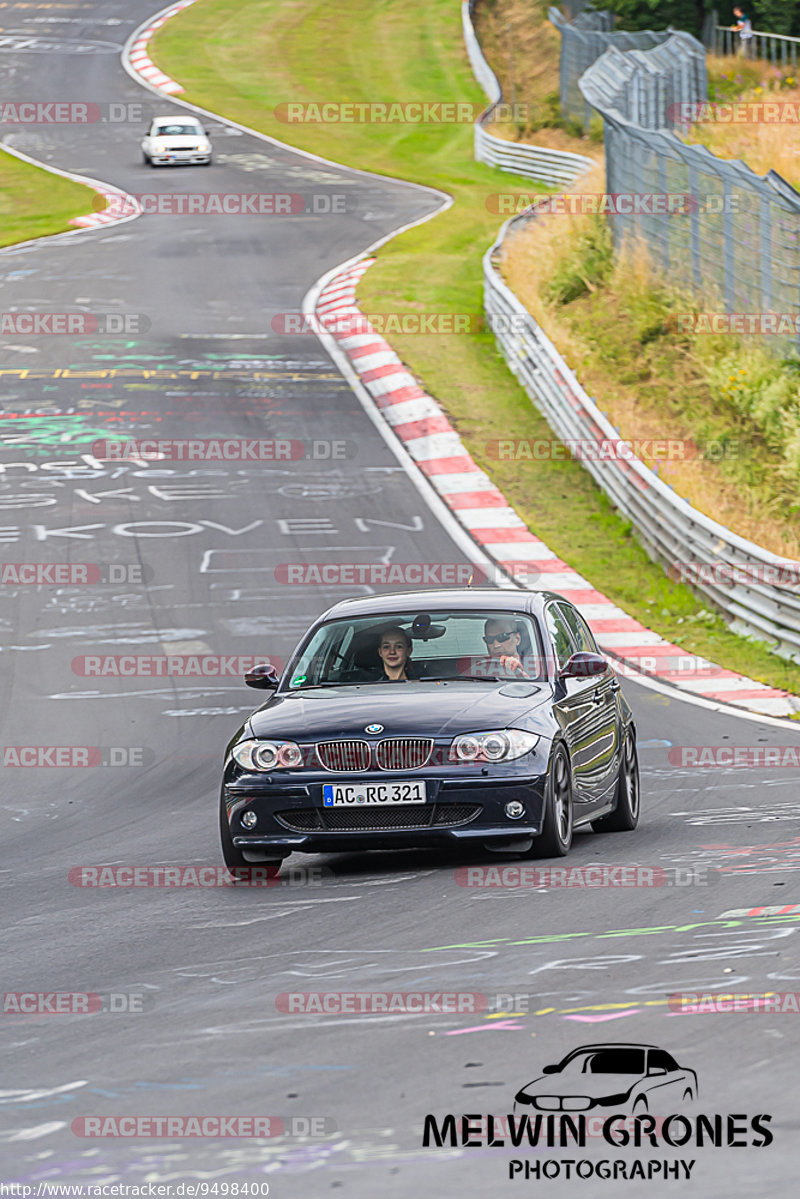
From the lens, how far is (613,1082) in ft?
16.4

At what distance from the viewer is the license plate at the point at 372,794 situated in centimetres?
851

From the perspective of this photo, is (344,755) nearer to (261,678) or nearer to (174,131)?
(261,678)

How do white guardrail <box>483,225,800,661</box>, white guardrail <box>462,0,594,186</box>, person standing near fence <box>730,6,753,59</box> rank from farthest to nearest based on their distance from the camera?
white guardrail <box>462,0,594,186</box>
person standing near fence <box>730,6,753,59</box>
white guardrail <box>483,225,800,661</box>

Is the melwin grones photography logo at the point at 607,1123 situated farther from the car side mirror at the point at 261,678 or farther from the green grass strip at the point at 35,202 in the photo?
the green grass strip at the point at 35,202

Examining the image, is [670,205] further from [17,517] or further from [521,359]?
[17,517]

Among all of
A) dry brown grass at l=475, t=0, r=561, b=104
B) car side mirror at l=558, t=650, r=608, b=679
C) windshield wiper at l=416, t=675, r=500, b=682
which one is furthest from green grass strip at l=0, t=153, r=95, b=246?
car side mirror at l=558, t=650, r=608, b=679

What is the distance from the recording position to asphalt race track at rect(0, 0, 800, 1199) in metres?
4.69

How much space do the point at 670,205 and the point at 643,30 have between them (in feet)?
88.2

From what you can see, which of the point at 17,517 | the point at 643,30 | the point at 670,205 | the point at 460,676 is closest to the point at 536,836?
the point at 460,676

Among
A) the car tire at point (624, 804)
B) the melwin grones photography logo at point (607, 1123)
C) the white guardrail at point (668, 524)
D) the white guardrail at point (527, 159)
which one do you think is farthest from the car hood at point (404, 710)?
the white guardrail at point (527, 159)

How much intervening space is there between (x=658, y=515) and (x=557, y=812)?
38.7ft

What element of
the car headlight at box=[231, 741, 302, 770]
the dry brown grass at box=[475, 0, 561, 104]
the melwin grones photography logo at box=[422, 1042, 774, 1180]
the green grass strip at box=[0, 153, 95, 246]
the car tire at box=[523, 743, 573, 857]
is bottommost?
the green grass strip at box=[0, 153, 95, 246]

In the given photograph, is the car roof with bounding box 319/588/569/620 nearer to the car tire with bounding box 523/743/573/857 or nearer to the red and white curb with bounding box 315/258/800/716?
the car tire with bounding box 523/743/573/857

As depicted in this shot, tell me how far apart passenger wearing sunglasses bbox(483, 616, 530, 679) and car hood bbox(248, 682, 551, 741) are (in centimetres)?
23
